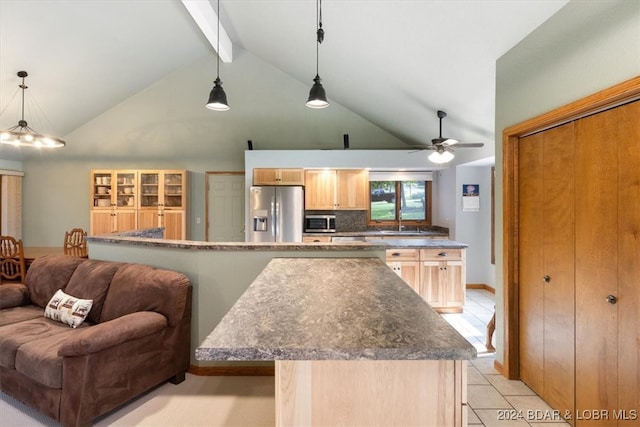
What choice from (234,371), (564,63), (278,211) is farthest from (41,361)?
(564,63)

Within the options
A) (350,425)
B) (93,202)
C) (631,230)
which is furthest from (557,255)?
(93,202)

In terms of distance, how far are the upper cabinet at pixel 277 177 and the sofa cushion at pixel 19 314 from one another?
123 inches

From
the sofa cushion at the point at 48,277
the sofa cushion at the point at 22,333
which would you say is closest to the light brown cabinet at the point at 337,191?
the sofa cushion at the point at 48,277

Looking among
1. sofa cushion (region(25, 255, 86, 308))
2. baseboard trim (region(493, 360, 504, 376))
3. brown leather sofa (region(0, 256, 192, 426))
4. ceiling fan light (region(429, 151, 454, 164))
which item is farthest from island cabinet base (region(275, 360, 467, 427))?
sofa cushion (region(25, 255, 86, 308))

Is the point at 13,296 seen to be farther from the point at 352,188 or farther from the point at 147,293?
the point at 352,188

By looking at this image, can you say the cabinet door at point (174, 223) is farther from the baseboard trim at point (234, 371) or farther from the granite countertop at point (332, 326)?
the granite countertop at point (332, 326)

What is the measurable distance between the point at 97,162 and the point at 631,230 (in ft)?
24.0

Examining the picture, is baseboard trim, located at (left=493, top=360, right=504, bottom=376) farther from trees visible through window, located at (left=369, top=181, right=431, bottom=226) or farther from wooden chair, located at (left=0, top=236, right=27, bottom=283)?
wooden chair, located at (left=0, top=236, right=27, bottom=283)

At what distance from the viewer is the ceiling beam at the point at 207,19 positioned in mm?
3694

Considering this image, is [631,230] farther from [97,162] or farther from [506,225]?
[97,162]

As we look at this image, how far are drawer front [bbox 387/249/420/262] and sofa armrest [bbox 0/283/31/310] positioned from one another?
381 cm

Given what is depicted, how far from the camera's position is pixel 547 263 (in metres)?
2.12

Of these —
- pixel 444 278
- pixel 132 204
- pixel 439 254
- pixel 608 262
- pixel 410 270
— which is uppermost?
pixel 132 204

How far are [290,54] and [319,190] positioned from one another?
6.97ft
